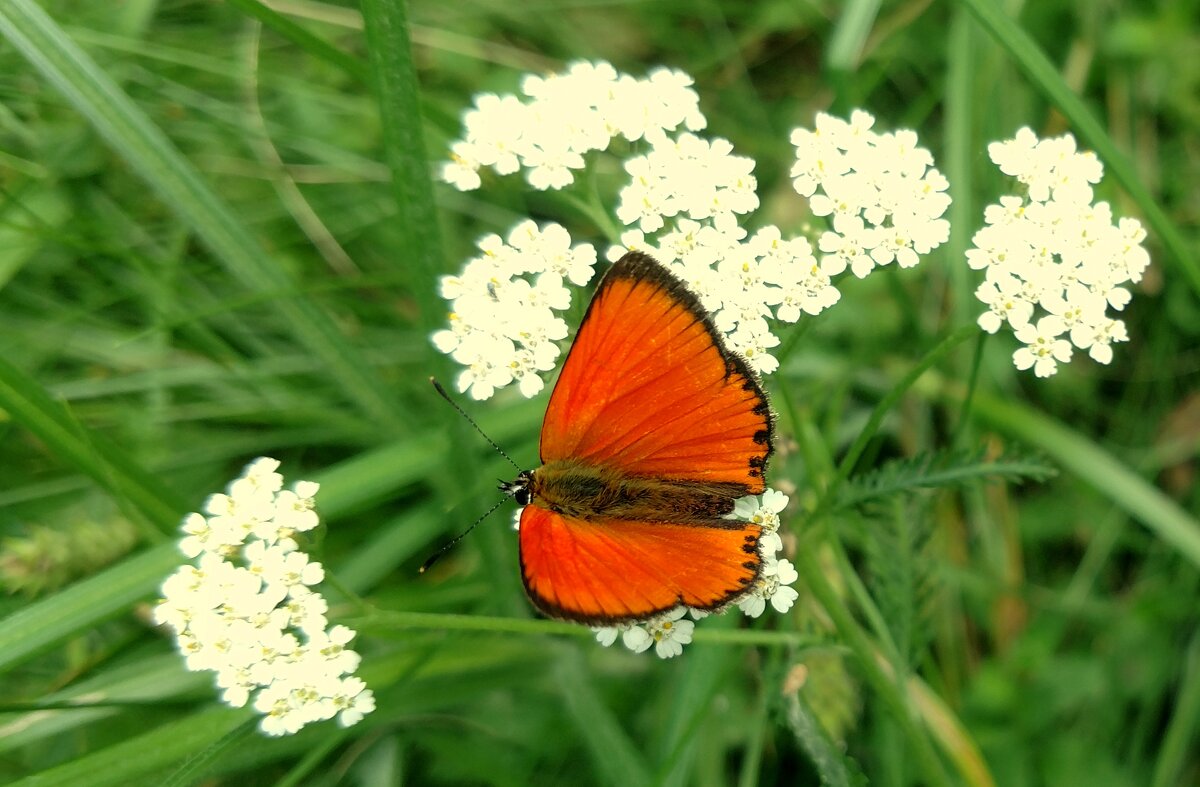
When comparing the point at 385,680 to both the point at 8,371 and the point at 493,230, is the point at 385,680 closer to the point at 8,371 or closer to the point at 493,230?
the point at 8,371

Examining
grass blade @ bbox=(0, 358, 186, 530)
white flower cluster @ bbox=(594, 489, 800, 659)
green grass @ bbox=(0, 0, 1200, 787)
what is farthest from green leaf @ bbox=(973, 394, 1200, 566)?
grass blade @ bbox=(0, 358, 186, 530)

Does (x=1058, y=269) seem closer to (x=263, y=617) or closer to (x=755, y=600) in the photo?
(x=755, y=600)

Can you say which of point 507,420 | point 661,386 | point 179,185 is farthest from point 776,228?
point 179,185

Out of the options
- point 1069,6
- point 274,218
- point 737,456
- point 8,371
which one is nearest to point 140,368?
point 274,218

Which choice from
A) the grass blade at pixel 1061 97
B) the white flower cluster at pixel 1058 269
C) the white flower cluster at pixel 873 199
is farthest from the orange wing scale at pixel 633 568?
the grass blade at pixel 1061 97

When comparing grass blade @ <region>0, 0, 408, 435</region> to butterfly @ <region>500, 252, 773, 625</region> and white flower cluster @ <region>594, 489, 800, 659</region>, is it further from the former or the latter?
white flower cluster @ <region>594, 489, 800, 659</region>

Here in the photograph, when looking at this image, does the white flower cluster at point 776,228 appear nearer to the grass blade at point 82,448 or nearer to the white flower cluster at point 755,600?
the white flower cluster at point 755,600
